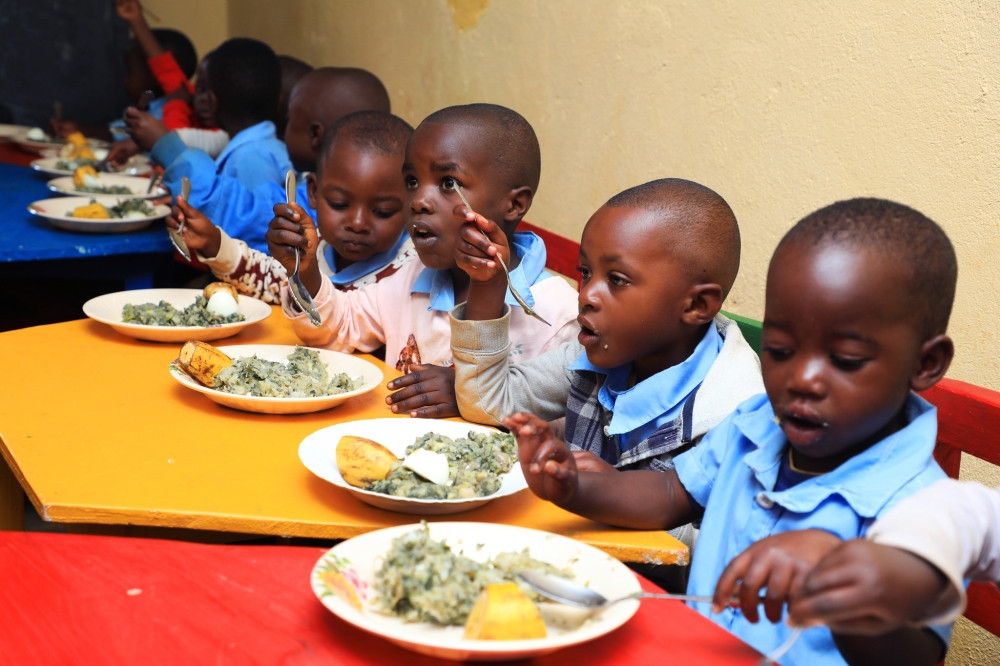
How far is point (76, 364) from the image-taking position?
1862 mm

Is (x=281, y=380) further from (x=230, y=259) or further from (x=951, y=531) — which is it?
(x=951, y=531)

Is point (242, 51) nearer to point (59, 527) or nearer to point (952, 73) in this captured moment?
point (59, 527)

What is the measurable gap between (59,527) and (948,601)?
3148 millimetres

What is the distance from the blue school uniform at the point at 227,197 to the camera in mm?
3162

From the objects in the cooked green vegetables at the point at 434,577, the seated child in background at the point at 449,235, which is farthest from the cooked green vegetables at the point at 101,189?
the cooked green vegetables at the point at 434,577

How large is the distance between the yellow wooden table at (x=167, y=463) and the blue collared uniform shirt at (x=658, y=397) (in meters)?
0.33

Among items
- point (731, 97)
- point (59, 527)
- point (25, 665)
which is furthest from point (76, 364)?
point (731, 97)

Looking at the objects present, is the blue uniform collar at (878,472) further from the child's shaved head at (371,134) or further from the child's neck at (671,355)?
the child's shaved head at (371,134)

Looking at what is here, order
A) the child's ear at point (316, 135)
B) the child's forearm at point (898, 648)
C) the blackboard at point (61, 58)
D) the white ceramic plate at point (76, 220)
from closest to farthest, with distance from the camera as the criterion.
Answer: the child's forearm at point (898, 648) < the white ceramic plate at point (76, 220) < the child's ear at point (316, 135) < the blackboard at point (61, 58)

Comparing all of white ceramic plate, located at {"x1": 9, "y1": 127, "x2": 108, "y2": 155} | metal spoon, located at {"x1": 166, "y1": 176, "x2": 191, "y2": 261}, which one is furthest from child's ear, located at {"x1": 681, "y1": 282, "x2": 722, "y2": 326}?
white ceramic plate, located at {"x1": 9, "y1": 127, "x2": 108, "y2": 155}

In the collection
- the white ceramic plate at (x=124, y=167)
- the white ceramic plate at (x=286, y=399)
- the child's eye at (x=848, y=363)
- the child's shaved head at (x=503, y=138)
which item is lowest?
the white ceramic plate at (x=286, y=399)

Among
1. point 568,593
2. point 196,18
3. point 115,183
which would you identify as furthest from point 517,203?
point 196,18

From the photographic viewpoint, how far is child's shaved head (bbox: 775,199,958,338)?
1.10m

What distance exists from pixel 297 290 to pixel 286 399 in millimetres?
581
